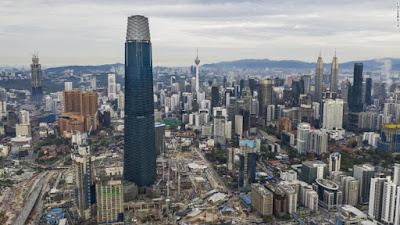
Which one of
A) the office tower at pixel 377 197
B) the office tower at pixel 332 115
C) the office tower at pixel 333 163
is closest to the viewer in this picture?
the office tower at pixel 377 197

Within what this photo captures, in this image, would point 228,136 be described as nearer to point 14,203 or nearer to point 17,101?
point 14,203

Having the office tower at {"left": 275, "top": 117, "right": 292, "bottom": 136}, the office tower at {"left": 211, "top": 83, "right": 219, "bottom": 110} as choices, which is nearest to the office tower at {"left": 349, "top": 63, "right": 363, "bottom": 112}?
the office tower at {"left": 275, "top": 117, "right": 292, "bottom": 136}

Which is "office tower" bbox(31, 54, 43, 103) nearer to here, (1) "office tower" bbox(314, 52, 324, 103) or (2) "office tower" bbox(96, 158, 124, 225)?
(2) "office tower" bbox(96, 158, 124, 225)

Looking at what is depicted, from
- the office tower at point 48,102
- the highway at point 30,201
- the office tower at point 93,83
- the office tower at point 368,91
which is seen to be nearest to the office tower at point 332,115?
the office tower at point 368,91

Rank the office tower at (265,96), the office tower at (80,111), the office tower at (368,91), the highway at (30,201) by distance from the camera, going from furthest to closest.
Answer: the office tower at (368,91)
the office tower at (265,96)
the office tower at (80,111)
the highway at (30,201)

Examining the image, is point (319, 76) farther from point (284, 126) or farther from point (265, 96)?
point (284, 126)

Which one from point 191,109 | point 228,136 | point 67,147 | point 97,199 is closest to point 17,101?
point 67,147

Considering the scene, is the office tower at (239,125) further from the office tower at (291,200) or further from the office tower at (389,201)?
the office tower at (389,201)
